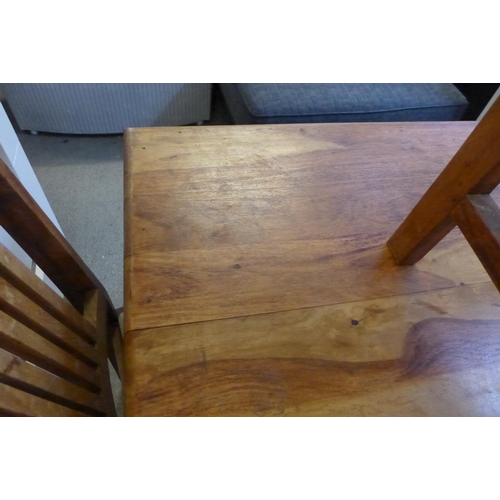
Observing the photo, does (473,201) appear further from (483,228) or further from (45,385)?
(45,385)

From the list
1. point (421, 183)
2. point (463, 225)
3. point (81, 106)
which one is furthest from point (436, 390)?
point (81, 106)

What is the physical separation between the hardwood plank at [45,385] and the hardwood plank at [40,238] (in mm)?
171

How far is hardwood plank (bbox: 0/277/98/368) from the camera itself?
0.48 m

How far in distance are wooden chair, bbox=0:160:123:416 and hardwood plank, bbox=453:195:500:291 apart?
0.52 meters

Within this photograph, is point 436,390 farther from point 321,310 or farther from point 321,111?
point 321,111

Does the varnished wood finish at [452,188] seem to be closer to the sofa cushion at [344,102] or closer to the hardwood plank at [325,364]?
the hardwood plank at [325,364]

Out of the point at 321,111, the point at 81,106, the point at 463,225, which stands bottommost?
the point at 81,106

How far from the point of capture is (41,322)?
1.76 feet

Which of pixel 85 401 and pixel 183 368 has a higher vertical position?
pixel 183 368

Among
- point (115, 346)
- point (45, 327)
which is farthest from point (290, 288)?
point (115, 346)

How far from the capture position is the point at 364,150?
719 mm

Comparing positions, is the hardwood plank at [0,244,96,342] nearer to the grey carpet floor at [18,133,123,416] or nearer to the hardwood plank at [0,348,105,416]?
the hardwood plank at [0,348,105,416]

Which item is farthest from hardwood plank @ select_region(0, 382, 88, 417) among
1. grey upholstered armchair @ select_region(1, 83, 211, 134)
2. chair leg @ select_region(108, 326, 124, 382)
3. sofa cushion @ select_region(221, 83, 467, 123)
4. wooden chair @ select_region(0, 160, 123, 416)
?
grey upholstered armchair @ select_region(1, 83, 211, 134)

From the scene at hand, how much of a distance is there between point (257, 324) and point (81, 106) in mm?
1485
